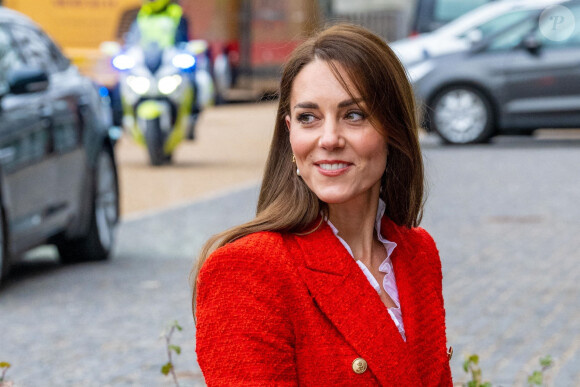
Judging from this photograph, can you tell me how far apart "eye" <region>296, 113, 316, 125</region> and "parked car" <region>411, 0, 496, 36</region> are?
18.9 metres

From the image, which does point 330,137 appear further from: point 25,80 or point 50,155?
point 50,155

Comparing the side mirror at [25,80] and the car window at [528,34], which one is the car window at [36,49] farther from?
the car window at [528,34]

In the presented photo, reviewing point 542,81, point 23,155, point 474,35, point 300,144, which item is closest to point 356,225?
point 300,144

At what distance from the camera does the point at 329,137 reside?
247cm

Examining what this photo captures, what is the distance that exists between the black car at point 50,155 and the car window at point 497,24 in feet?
33.4

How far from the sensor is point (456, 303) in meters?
7.27

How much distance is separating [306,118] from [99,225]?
6790 millimetres

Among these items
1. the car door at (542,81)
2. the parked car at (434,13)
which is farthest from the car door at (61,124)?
the parked car at (434,13)

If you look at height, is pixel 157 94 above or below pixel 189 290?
below

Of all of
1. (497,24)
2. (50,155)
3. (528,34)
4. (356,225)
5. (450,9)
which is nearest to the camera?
(356,225)

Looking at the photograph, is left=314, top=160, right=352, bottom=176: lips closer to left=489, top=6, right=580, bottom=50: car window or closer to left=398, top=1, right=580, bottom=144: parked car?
left=398, top=1, right=580, bottom=144: parked car

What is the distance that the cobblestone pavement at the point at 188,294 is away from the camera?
19.2 feet

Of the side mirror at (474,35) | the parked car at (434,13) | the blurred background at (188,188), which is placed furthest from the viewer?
the parked car at (434,13)

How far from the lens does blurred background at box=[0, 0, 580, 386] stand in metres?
6.25
